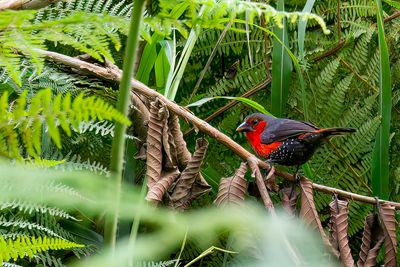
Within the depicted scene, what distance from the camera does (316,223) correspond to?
4.35ft

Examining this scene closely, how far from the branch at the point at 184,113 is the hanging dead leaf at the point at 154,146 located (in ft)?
0.23

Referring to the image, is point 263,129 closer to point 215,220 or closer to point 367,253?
point 367,253

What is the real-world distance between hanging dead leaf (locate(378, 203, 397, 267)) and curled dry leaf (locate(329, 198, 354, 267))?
0.10 meters

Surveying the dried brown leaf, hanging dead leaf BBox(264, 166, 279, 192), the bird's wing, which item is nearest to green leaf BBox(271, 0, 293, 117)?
the bird's wing

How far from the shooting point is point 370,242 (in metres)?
1.42

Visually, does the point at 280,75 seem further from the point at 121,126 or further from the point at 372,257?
the point at 121,126

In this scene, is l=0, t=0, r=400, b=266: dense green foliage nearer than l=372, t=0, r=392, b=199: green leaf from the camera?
Yes

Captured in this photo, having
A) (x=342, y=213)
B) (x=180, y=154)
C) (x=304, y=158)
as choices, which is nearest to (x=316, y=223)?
(x=342, y=213)

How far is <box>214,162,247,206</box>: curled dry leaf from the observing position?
4.26 ft

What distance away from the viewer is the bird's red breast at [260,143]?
2.14 metres

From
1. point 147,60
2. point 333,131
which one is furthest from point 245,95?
point 147,60

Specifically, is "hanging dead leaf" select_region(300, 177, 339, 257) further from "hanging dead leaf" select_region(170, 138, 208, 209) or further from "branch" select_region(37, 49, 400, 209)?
"hanging dead leaf" select_region(170, 138, 208, 209)

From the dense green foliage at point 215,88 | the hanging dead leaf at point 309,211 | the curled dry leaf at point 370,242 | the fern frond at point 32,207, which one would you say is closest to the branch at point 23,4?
the dense green foliage at point 215,88

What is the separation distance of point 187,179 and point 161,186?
0.09 m
